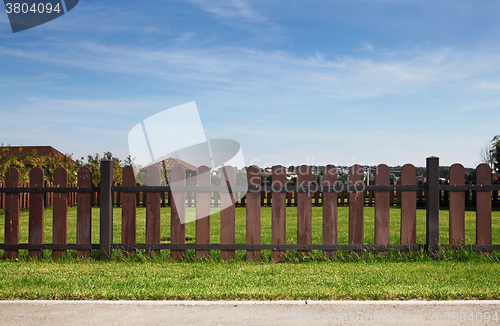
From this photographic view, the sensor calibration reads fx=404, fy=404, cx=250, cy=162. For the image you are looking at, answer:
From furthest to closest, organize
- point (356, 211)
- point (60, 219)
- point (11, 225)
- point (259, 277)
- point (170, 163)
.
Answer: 1. point (170, 163)
2. point (11, 225)
3. point (60, 219)
4. point (356, 211)
5. point (259, 277)

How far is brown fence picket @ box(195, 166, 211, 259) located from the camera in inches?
259

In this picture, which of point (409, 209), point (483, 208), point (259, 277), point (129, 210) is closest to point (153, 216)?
point (129, 210)

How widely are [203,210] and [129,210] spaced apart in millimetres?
1268

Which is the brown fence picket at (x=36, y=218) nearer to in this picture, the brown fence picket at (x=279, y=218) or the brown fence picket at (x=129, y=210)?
the brown fence picket at (x=129, y=210)

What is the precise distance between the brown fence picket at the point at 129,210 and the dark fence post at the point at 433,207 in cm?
483

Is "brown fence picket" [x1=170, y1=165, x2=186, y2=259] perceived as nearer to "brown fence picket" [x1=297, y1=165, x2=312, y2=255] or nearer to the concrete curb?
"brown fence picket" [x1=297, y1=165, x2=312, y2=255]

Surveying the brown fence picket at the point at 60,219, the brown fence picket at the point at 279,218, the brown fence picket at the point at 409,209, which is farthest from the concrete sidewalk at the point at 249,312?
the brown fence picket at the point at 60,219

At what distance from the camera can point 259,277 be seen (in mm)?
5234

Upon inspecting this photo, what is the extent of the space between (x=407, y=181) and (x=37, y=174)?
20.7 feet

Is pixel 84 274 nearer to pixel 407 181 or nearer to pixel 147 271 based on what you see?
pixel 147 271

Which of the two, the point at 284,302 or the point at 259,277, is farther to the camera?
the point at 259,277

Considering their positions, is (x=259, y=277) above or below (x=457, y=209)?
below

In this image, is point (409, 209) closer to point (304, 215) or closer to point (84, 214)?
point (304, 215)


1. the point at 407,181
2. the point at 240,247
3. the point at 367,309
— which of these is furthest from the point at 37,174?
the point at 407,181
